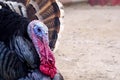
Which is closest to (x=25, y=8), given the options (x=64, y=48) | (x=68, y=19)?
(x=64, y=48)

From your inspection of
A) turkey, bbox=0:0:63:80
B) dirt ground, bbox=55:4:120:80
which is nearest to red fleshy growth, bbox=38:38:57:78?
turkey, bbox=0:0:63:80

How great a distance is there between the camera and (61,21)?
2.84 meters

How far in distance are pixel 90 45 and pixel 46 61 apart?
1.65 metres

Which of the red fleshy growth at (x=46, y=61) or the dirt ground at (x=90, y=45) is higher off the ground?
the red fleshy growth at (x=46, y=61)

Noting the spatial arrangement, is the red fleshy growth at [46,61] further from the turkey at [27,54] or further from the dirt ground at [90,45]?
the dirt ground at [90,45]

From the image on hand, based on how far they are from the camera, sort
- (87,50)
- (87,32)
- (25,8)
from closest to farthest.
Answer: (25,8) → (87,50) → (87,32)

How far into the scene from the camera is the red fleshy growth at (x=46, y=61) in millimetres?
1686

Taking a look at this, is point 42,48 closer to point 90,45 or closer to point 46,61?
point 46,61

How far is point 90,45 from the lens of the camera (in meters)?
3.31

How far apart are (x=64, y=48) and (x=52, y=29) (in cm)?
47

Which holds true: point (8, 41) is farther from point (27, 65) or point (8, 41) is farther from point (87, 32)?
point (87, 32)

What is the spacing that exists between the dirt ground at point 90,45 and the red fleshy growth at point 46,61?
942 millimetres

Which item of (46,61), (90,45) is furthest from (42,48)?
(90,45)

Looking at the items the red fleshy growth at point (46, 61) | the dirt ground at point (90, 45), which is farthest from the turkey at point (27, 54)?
the dirt ground at point (90, 45)
